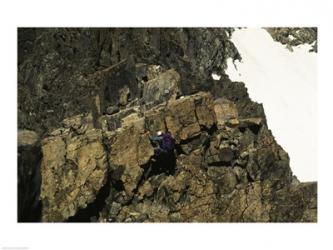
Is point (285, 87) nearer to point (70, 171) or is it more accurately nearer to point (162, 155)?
point (162, 155)

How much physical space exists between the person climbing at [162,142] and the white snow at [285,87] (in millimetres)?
3994

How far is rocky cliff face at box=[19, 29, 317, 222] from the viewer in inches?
786

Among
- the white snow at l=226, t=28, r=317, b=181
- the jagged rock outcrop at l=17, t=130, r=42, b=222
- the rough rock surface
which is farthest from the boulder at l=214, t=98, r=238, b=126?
the jagged rock outcrop at l=17, t=130, r=42, b=222

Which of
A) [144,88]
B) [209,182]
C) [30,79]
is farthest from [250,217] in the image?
[30,79]

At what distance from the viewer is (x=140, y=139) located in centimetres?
2016

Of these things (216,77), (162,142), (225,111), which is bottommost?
(162,142)

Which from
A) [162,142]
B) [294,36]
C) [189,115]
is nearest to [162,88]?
[189,115]

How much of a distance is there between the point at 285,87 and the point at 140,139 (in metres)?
5.81

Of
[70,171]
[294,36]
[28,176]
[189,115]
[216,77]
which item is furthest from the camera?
[216,77]

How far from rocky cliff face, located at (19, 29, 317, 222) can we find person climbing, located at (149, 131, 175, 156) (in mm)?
254

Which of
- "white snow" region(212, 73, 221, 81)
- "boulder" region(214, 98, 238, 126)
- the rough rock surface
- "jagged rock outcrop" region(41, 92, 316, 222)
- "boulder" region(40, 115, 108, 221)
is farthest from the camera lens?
"white snow" region(212, 73, 221, 81)

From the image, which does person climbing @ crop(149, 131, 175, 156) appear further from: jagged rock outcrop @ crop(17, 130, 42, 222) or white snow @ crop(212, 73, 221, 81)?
jagged rock outcrop @ crop(17, 130, 42, 222)
